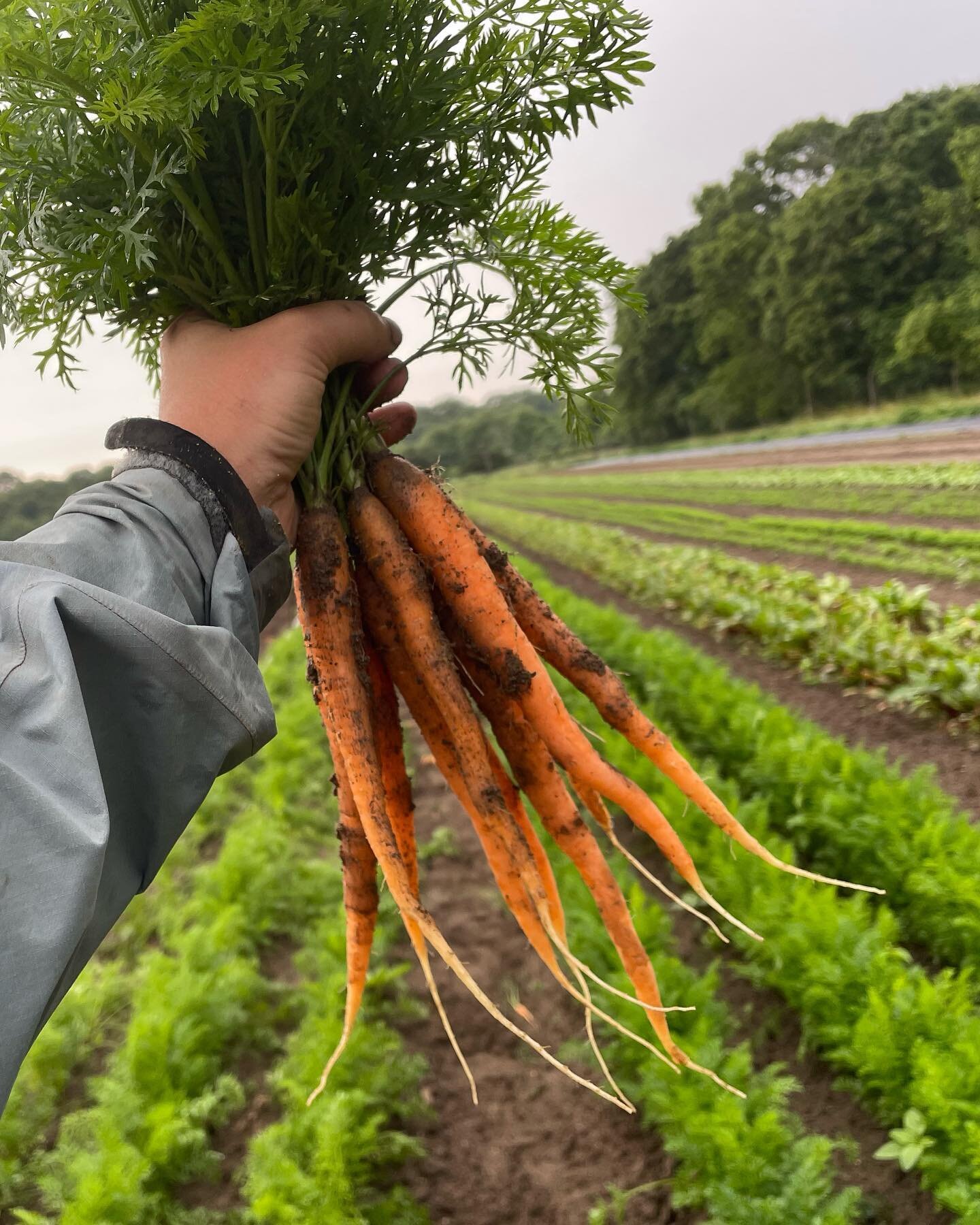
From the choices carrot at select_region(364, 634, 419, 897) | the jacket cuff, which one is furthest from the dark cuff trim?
carrot at select_region(364, 634, 419, 897)

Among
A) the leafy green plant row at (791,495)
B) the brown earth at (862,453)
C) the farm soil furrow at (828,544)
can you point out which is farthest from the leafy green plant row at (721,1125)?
the brown earth at (862,453)

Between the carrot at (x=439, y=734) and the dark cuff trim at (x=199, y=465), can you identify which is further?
the carrot at (x=439, y=734)

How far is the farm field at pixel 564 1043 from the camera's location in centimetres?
225

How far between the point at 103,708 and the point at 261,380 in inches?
33.5

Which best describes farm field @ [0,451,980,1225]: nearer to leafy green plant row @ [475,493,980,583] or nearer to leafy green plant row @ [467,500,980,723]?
leafy green plant row @ [467,500,980,723]

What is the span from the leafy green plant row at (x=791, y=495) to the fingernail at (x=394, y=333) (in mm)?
10734

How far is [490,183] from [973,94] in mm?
34522

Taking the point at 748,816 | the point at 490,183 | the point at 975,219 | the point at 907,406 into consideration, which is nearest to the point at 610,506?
the point at 907,406

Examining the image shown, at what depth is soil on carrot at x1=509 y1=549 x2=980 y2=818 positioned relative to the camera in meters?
4.41

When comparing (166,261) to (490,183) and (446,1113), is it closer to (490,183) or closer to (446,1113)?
(490,183)

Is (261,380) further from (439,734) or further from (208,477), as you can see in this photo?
(439,734)

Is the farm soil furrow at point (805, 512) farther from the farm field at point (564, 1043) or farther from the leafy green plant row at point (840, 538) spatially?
the farm field at point (564, 1043)

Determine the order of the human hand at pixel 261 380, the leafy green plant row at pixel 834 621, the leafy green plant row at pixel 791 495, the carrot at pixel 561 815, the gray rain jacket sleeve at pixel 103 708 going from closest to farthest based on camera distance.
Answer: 1. the gray rain jacket sleeve at pixel 103 708
2. the human hand at pixel 261 380
3. the carrot at pixel 561 815
4. the leafy green plant row at pixel 834 621
5. the leafy green plant row at pixel 791 495

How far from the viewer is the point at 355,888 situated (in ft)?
7.26
